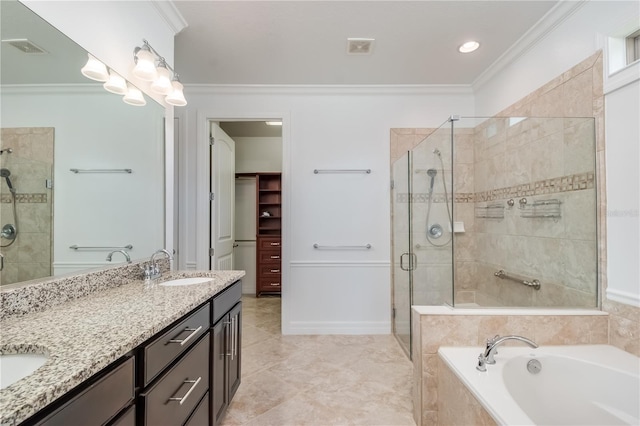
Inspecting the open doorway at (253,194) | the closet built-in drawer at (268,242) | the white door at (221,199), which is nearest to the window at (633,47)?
the white door at (221,199)

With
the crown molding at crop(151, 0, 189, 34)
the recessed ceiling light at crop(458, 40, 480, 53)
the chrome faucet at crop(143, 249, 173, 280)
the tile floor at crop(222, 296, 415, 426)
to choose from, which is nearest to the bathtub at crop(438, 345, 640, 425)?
the tile floor at crop(222, 296, 415, 426)

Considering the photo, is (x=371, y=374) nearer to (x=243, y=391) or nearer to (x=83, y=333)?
(x=243, y=391)

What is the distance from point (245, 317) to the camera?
11.0ft

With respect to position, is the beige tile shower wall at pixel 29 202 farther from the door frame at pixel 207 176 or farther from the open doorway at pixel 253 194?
the open doorway at pixel 253 194

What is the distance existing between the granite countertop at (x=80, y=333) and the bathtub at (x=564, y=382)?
1291mm

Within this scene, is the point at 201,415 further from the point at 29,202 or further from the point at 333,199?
the point at 333,199

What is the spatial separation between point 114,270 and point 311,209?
179cm

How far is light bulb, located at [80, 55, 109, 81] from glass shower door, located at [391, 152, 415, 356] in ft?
7.61

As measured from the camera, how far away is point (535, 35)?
2.00 m

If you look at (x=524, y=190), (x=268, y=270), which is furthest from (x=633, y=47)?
(x=268, y=270)

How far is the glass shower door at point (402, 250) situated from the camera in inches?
101

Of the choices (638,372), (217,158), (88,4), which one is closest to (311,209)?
(217,158)

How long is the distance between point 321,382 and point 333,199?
165cm

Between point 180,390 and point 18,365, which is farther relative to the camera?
point 180,390
